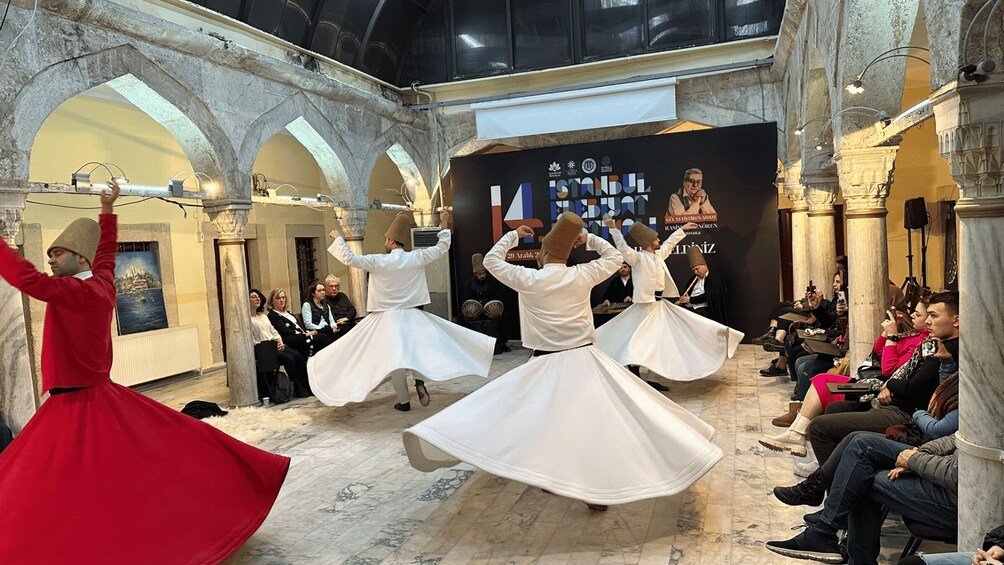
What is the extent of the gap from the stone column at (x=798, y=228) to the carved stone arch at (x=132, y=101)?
7.11 meters

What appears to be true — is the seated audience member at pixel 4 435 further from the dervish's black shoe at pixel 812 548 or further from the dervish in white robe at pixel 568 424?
the dervish's black shoe at pixel 812 548

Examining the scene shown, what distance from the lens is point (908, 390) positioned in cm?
359

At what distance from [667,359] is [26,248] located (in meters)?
7.10

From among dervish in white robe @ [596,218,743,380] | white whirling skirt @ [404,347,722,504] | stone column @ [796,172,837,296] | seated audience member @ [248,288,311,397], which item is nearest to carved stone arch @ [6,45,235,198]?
seated audience member @ [248,288,311,397]

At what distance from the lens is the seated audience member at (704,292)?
845 centimetres

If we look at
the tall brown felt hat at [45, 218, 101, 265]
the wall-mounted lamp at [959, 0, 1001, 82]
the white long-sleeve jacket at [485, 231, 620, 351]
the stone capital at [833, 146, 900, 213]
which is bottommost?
the white long-sleeve jacket at [485, 231, 620, 351]

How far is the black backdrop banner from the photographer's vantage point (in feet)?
32.6

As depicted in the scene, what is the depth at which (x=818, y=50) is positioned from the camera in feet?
20.0

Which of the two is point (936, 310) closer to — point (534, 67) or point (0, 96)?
point (0, 96)

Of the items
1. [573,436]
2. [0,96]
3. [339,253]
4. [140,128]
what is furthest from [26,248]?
[573,436]

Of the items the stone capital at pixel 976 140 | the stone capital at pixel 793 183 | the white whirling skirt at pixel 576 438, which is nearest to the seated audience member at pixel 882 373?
the white whirling skirt at pixel 576 438

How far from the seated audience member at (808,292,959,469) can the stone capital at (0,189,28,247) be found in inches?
218

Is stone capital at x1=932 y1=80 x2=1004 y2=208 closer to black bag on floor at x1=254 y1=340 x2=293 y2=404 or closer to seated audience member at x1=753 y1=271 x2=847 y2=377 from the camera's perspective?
seated audience member at x1=753 y1=271 x2=847 y2=377

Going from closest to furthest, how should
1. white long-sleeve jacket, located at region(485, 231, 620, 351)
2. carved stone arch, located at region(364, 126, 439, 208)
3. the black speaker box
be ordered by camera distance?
white long-sleeve jacket, located at region(485, 231, 620, 351) → the black speaker box → carved stone arch, located at region(364, 126, 439, 208)
